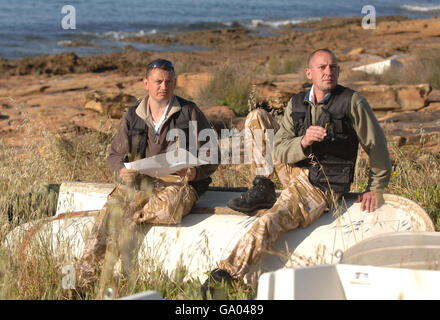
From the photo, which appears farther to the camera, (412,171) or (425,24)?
(425,24)

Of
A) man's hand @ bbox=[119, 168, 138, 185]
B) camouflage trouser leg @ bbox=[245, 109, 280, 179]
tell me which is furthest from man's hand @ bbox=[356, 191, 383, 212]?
man's hand @ bbox=[119, 168, 138, 185]

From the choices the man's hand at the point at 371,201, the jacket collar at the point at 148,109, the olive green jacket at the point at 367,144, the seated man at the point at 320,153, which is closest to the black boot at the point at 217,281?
the seated man at the point at 320,153

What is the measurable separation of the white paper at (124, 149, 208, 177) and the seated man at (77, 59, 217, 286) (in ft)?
0.18

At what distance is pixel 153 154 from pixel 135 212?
0.45 m

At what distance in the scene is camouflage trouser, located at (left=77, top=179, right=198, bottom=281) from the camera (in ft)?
13.6

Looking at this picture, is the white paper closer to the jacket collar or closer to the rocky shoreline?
the jacket collar

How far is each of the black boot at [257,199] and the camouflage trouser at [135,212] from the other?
0.35 metres

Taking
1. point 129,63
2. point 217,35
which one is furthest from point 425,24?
point 129,63

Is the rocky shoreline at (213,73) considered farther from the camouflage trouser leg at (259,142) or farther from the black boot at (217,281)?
the black boot at (217,281)

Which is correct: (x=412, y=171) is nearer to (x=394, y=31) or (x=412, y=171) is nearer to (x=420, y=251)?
(x=420, y=251)

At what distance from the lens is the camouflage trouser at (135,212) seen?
13.6ft

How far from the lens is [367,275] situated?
307 cm
